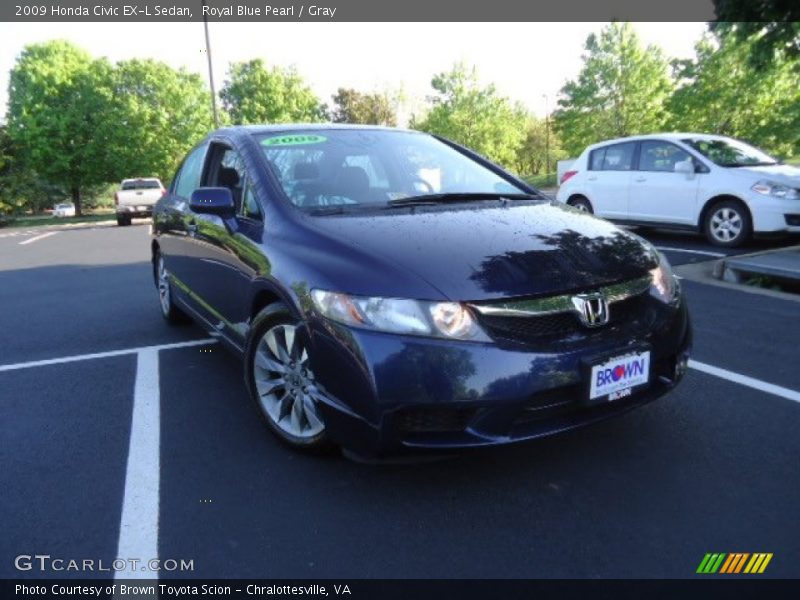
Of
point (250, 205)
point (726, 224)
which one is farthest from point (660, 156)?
point (250, 205)

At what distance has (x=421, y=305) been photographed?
7.63 feet

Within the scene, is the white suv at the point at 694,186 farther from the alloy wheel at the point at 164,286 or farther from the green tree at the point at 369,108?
the green tree at the point at 369,108

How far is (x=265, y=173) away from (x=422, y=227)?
1.01 meters

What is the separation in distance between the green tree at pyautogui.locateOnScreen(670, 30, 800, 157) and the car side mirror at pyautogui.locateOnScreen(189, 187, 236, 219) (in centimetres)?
2644

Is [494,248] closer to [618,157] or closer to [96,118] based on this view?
[618,157]

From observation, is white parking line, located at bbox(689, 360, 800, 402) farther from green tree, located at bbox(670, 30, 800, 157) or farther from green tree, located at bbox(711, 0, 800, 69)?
green tree, located at bbox(670, 30, 800, 157)

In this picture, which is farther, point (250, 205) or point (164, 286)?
point (164, 286)

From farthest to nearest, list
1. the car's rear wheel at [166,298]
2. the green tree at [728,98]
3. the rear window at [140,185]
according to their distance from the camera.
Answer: the green tree at [728,98] < the rear window at [140,185] < the car's rear wheel at [166,298]

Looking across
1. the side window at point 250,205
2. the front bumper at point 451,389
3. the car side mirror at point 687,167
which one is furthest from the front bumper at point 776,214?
the side window at point 250,205

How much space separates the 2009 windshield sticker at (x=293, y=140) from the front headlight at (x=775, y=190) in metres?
6.50

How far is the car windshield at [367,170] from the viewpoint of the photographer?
330 centimetres

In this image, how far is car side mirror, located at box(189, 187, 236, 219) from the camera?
3.30 metres

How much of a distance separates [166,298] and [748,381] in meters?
4.54
